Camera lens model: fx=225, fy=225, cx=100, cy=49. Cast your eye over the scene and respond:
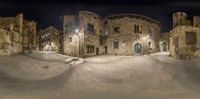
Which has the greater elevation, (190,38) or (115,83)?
(190,38)

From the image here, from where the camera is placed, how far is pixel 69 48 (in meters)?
39.8

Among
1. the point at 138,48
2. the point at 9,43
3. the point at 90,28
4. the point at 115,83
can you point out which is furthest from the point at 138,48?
the point at 115,83

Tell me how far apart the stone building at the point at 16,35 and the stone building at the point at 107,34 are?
608 cm

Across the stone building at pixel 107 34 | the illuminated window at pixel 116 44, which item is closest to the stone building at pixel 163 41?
the stone building at pixel 107 34

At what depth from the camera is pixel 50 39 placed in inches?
2119

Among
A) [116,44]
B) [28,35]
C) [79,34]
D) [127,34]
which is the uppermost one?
[127,34]

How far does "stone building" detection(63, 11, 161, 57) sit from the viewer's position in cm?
3916

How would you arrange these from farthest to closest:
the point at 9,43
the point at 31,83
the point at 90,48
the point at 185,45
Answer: the point at 90,48 → the point at 9,43 → the point at 185,45 → the point at 31,83

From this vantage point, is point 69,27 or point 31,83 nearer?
point 31,83

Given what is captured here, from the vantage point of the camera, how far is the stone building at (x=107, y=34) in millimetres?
39156

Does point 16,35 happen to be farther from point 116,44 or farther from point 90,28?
point 116,44

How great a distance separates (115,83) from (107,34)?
81.6 ft

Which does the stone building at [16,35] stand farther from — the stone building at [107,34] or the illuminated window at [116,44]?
the illuminated window at [116,44]

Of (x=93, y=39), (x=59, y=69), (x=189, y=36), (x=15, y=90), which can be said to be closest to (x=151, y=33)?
(x=93, y=39)
